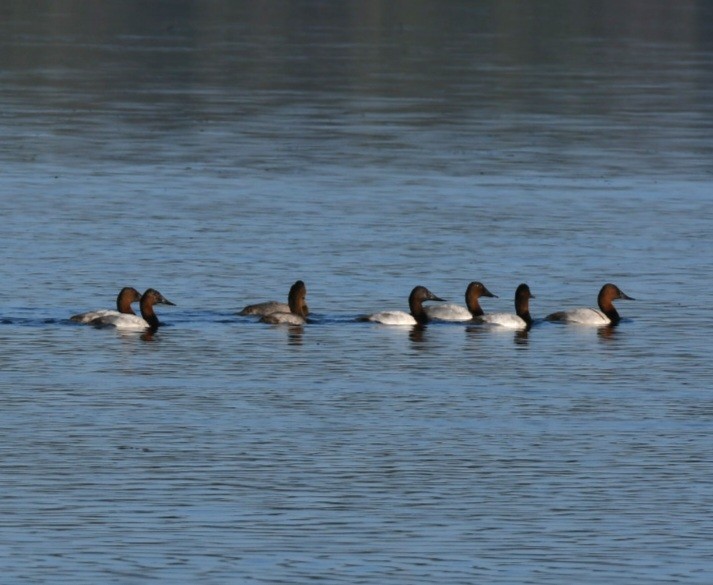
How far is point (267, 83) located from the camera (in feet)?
197

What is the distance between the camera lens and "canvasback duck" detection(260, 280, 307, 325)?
944 inches

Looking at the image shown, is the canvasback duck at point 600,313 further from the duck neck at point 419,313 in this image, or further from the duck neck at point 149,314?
the duck neck at point 149,314

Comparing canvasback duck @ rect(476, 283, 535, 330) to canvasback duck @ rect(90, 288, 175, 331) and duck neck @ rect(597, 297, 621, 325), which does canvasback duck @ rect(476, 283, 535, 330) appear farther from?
canvasback duck @ rect(90, 288, 175, 331)

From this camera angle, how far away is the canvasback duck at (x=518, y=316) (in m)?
24.6

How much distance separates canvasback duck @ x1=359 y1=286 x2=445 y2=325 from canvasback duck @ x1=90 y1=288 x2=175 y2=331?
2.29 metres

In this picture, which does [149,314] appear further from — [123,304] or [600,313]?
[600,313]

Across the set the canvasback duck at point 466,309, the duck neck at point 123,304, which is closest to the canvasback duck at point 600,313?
the canvasback duck at point 466,309

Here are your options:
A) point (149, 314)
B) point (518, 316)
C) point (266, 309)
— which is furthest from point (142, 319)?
point (518, 316)

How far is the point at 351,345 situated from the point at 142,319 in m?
2.60

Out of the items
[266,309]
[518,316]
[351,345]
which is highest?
[266,309]

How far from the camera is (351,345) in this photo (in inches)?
906

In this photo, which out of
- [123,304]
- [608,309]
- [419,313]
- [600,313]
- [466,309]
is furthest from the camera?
[466,309]

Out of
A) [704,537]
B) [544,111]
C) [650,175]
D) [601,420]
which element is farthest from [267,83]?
[704,537]

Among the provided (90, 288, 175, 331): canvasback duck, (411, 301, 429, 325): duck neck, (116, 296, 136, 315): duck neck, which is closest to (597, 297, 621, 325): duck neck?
(411, 301, 429, 325): duck neck
